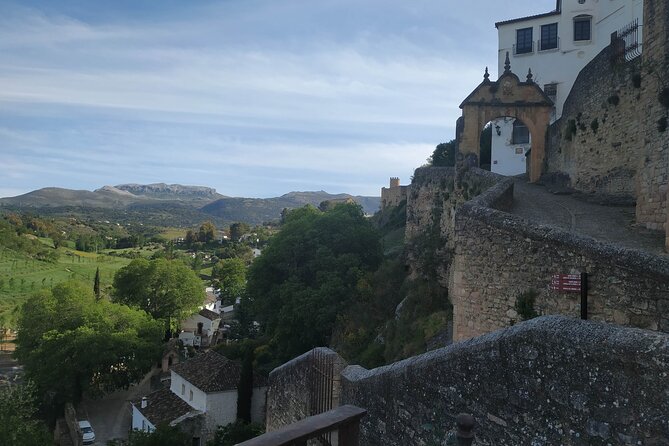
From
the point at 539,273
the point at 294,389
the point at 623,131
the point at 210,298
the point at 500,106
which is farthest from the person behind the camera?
the point at 210,298

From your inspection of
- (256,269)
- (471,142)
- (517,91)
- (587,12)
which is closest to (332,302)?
(256,269)

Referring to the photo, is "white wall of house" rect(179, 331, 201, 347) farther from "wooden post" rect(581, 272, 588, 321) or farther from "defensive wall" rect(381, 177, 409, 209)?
"wooden post" rect(581, 272, 588, 321)

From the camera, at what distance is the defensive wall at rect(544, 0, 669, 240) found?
10039 mm

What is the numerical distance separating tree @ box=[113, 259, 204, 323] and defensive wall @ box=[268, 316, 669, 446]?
45.5m

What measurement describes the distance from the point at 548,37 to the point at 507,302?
25625 mm

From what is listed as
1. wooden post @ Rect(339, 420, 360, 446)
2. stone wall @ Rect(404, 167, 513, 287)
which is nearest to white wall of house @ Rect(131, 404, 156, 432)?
stone wall @ Rect(404, 167, 513, 287)

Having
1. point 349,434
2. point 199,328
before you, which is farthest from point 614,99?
point 199,328

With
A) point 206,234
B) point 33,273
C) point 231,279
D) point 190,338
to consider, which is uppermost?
point 206,234

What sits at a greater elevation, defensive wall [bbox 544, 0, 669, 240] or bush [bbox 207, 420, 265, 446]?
defensive wall [bbox 544, 0, 669, 240]

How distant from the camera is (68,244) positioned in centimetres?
11581

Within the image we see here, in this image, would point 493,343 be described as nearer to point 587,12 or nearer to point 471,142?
point 471,142

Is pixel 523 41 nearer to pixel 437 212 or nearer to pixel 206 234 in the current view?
pixel 437 212

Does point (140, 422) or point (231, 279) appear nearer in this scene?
point (140, 422)

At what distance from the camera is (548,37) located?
2880 cm
